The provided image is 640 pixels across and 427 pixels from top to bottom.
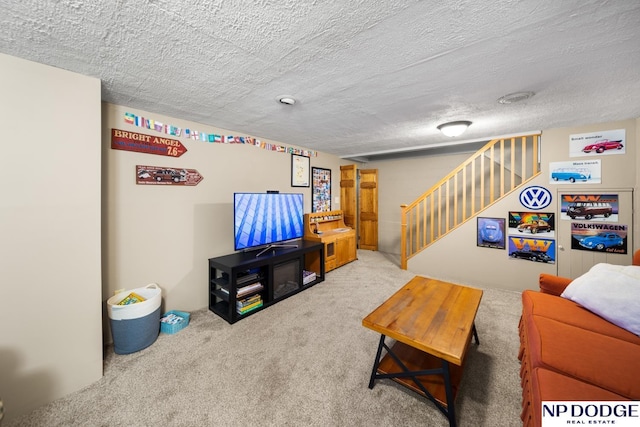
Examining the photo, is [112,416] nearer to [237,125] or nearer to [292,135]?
[237,125]

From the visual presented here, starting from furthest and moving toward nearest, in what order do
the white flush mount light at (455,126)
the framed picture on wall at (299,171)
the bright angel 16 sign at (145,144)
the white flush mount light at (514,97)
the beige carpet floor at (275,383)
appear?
1. the framed picture on wall at (299,171)
2. the white flush mount light at (455,126)
3. the bright angel 16 sign at (145,144)
4. the white flush mount light at (514,97)
5. the beige carpet floor at (275,383)

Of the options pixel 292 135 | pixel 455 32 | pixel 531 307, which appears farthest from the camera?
pixel 292 135

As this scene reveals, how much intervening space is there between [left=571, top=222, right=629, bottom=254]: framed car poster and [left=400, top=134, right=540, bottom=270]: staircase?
2.72 feet

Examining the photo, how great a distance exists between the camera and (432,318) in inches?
65.3

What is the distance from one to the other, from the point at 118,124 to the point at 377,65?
7.72ft

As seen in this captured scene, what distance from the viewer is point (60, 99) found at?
60.9 inches

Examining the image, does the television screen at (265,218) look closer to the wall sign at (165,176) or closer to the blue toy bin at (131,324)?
the wall sign at (165,176)

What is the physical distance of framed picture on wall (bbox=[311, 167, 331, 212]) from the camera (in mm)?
4395

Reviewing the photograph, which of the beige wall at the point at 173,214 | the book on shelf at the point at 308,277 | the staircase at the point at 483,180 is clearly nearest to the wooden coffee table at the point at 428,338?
the book on shelf at the point at 308,277

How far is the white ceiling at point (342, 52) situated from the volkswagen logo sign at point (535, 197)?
3.50 feet

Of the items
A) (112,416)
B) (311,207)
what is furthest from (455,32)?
(311,207)

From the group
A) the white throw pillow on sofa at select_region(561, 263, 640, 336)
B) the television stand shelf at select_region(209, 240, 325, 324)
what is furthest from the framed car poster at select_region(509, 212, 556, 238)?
the television stand shelf at select_region(209, 240, 325, 324)

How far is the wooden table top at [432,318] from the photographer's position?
1.37m

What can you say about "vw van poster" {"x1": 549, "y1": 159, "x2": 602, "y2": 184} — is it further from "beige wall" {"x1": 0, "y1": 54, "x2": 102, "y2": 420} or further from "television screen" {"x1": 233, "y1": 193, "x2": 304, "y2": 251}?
"beige wall" {"x1": 0, "y1": 54, "x2": 102, "y2": 420}
